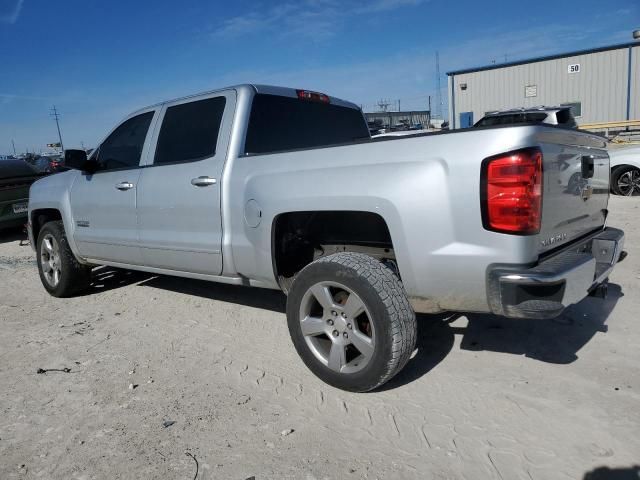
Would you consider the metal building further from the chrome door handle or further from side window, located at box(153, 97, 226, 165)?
the chrome door handle

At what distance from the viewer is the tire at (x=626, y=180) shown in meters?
9.12

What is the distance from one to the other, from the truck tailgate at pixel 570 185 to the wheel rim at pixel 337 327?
1057 millimetres

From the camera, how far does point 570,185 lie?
279 cm

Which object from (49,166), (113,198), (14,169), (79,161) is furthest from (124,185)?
(49,166)

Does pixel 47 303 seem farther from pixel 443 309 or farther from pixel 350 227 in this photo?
pixel 443 309

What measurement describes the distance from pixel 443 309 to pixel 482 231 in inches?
21.6

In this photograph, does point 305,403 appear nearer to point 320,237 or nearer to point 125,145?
point 320,237

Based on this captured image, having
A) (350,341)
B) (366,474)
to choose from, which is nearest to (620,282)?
(350,341)

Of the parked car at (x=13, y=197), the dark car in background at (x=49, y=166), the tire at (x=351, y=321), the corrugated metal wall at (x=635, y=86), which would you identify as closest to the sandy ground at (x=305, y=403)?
the tire at (x=351, y=321)

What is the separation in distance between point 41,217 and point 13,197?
461cm

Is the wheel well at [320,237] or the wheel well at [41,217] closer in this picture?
the wheel well at [320,237]

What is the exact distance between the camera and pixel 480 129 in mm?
2408

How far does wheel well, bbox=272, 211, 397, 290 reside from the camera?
11.0ft

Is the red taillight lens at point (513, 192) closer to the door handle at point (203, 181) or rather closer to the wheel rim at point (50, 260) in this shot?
the door handle at point (203, 181)
